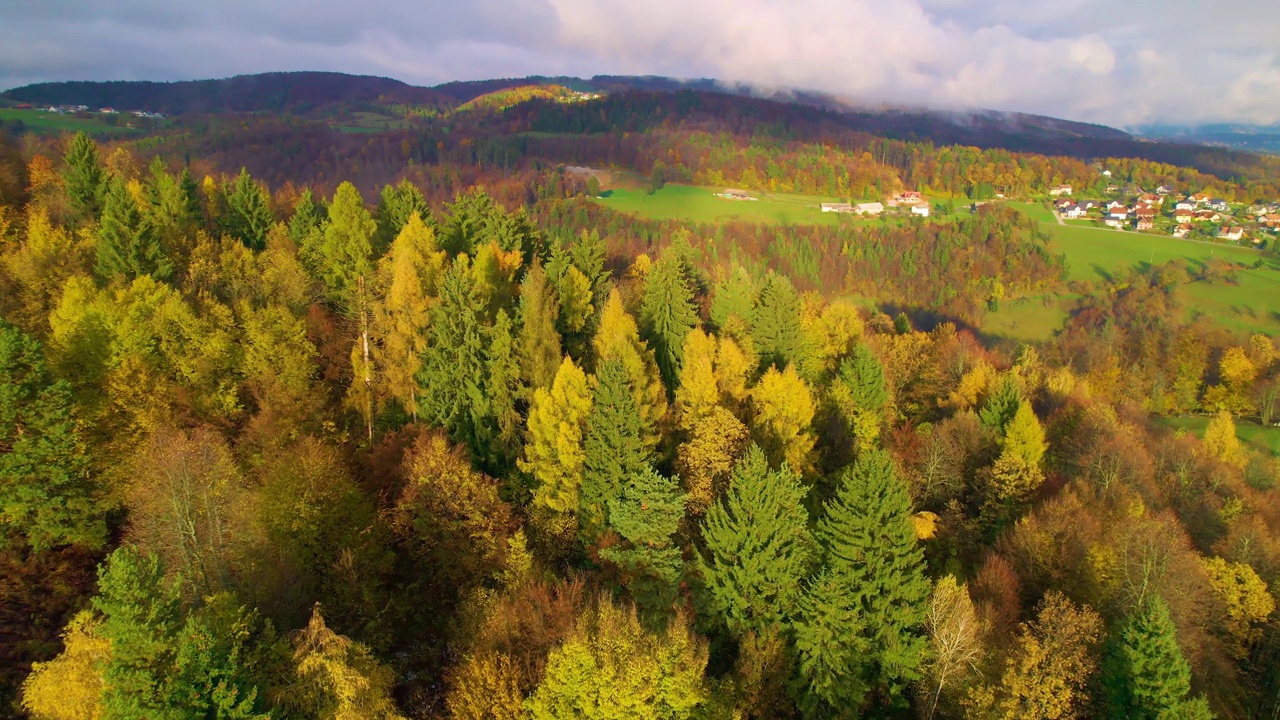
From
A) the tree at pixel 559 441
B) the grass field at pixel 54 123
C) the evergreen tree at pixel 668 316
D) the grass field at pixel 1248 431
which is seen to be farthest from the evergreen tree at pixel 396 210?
the grass field at pixel 54 123

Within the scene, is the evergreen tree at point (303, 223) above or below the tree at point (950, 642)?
above

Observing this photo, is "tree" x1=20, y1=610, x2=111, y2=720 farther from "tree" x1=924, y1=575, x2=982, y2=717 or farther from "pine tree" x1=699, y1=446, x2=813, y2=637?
"tree" x1=924, y1=575, x2=982, y2=717

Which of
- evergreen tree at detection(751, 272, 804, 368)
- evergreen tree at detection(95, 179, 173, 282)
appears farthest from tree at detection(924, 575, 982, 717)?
evergreen tree at detection(95, 179, 173, 282)

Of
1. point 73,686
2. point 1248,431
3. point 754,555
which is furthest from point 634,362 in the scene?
point 1248,431

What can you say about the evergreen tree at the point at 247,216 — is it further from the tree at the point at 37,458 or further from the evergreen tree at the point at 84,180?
the tree at the point at 37,458

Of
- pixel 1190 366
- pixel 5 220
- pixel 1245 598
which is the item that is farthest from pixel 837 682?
pixel 1190 366
